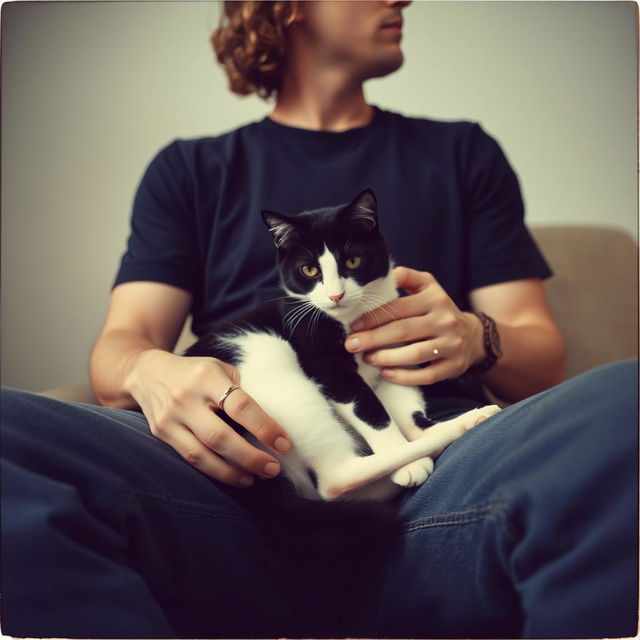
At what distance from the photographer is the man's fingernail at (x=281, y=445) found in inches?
29.1

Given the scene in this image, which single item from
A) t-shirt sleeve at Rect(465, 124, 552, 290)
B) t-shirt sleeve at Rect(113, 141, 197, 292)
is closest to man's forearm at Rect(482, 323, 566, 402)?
t-shirt sleeve at Rect(465, 124, 552, 290)

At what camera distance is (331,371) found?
2.75 feet

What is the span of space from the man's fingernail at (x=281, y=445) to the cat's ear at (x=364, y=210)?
353 mm

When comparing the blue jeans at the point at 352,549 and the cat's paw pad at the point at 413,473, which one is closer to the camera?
the blue jeans at the point at 352,549

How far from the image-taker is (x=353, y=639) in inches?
25.0

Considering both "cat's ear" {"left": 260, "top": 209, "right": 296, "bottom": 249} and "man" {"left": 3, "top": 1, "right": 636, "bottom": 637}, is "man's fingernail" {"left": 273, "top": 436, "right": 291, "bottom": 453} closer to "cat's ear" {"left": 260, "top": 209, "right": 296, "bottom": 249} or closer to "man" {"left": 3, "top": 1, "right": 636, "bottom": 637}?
"man" {"left": 3, "top": 1, "right": 636, "bottom": 637}

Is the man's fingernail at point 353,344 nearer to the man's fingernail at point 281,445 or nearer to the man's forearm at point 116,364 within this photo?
the man's fingernail at point 281,445

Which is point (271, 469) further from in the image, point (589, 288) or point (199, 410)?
point (589, 288)

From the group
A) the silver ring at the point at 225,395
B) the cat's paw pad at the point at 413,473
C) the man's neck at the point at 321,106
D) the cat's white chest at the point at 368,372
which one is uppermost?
the man's neck at the point at 321,106

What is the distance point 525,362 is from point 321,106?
670 millimetres

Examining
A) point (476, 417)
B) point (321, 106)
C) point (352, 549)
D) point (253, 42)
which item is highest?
point (253, 42)

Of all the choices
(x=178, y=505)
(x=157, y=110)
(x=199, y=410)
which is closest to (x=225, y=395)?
(x=199, y=410)

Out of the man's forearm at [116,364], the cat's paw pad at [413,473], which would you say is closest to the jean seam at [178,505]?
the cat's paw pad at [413,473]

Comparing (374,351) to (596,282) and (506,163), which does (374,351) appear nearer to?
(506,163)
